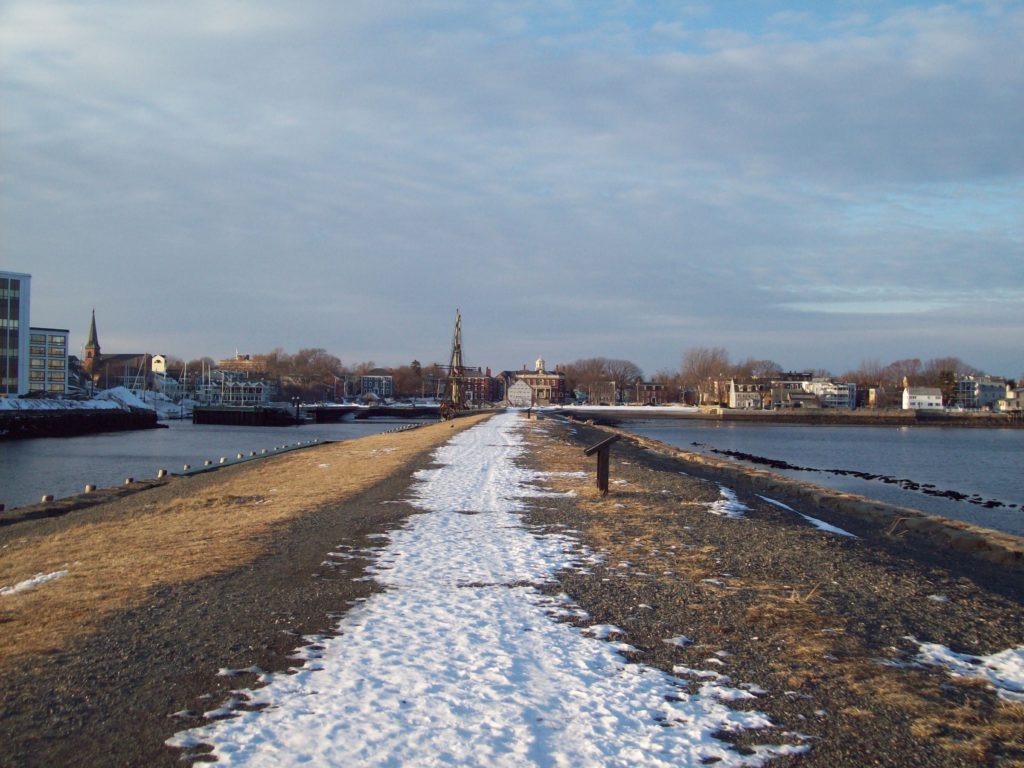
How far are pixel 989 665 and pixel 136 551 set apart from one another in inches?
398

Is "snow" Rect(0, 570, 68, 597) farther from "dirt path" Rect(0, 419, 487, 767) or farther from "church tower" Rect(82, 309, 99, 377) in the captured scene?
"church tower" Rect(82, 309, 99, 377)

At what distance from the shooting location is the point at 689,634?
688 cm

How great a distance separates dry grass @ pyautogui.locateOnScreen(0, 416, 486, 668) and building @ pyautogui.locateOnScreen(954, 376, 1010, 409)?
7652 inches

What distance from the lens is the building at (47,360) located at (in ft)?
372

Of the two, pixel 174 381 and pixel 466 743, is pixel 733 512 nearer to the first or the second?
pixel 466 743

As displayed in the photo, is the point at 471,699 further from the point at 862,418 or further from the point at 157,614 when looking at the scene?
the point at 862,418

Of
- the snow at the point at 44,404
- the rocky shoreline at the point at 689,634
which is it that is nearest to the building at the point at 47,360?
the snow at the point at 44,404

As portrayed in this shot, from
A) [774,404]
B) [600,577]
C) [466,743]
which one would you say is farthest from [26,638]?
[774,404]

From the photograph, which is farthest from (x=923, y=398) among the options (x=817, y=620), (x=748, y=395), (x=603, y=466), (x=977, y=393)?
(x=817, y=620)

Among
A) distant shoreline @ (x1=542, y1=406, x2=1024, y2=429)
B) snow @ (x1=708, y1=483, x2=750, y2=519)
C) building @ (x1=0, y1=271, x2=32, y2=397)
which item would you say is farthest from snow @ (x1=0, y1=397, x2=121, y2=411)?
snow @ (x1=708, y1=483, x2=750, y2=519)

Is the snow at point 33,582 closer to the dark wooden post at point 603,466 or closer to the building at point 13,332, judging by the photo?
the dark wooden post at point 603,466

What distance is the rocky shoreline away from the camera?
4.84 meters

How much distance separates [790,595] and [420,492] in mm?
9485

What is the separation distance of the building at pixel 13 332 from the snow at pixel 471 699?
100265mm
